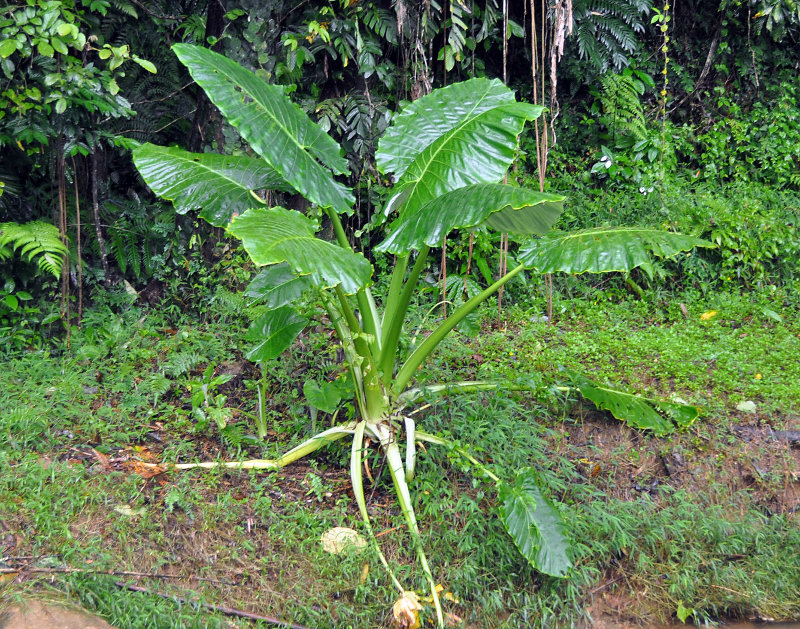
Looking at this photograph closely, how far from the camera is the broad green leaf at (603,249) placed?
2701 mm

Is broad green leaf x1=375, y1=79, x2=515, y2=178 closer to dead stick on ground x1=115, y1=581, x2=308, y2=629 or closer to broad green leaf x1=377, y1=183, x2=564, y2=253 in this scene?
broad green leaf x1=377, y1=183, x2=564, y2=253

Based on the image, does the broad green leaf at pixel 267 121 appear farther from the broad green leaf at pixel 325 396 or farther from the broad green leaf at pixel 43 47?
the broad green leaf at pixel 43 47

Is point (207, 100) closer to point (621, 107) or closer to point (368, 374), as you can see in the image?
point (368, 374)

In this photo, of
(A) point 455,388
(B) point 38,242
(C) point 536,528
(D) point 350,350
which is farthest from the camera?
(B) point 38,242

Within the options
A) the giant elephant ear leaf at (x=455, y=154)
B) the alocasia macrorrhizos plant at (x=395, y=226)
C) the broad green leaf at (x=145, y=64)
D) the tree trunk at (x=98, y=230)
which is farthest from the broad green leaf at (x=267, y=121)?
the tree trunk at (x=98, y=230)

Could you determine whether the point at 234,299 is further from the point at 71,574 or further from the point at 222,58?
the point at 71,574

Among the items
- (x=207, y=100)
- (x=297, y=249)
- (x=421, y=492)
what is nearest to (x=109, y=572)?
(x=421, y=492)

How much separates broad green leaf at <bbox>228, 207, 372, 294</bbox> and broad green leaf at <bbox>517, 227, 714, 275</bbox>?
80 centimetres

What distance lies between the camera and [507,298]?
505cm

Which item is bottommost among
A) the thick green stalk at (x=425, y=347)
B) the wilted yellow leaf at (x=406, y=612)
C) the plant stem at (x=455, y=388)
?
the wilted yellow leaf at (x=406, y=612)

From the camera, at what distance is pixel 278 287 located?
3070 mm

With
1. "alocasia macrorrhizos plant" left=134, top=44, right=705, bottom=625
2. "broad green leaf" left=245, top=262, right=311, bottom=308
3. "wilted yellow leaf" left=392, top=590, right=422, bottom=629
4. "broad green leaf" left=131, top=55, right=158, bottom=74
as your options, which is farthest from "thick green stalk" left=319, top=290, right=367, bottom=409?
"broad green leaf" left=131, top=55, right=158, bottom=74

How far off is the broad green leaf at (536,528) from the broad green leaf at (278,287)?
1.25 metres

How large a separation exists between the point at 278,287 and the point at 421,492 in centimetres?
115
